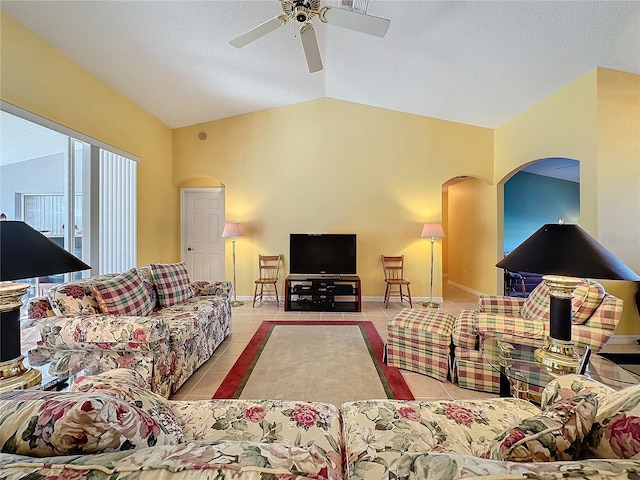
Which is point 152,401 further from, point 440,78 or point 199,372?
point 440,78

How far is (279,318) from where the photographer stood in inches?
171

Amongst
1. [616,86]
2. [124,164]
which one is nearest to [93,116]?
[124,164]

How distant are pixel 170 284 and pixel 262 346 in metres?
1.18

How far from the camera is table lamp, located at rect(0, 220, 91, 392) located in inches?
43.5

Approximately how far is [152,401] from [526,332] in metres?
2.30

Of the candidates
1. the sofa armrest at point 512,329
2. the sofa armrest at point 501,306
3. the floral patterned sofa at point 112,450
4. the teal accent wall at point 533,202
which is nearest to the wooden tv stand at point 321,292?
the sofa armrest at point 501,306

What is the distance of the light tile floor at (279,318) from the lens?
7.60ft

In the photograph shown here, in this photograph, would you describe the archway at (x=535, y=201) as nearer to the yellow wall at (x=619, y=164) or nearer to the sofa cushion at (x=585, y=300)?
the yellow wall at (x=619, y=164)

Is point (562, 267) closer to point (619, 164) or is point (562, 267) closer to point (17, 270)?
point (17, 270)

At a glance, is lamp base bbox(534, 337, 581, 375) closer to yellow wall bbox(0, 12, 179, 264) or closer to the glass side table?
the glass side table

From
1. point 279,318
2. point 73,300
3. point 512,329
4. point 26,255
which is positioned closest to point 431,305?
point 279,318

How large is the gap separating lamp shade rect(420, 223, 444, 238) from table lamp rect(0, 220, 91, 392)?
15.2ft

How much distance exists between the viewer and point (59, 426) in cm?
63

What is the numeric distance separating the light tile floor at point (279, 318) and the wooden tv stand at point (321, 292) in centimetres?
15
